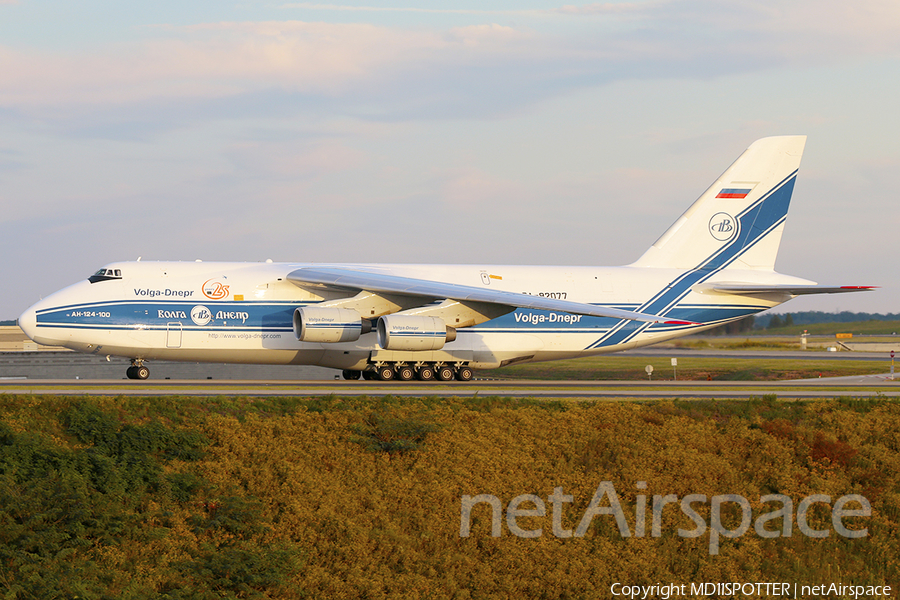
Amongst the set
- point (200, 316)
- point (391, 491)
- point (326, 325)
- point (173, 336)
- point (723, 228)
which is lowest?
point (391, 491)

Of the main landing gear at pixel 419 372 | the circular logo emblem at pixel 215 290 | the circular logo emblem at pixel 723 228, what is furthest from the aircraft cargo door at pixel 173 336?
the circular logo emblem at pixel 723 228

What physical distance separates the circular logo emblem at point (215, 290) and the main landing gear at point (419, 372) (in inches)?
228

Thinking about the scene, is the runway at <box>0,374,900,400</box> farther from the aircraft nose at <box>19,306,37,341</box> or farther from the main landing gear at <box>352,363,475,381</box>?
the aircraft nose at <box>19,306,37,341</box>

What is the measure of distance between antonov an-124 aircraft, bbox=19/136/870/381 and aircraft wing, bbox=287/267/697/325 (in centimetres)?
7

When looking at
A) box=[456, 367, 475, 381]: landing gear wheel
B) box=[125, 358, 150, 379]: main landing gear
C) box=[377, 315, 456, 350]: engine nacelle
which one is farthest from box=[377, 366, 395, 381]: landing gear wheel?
box=[125, 358, 150, 379]: main landing gear

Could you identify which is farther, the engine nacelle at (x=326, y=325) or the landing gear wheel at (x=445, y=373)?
the landing gear wheel at (x=445, y=373)

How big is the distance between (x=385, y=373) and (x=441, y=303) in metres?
3.29

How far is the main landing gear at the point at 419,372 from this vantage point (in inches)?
1208

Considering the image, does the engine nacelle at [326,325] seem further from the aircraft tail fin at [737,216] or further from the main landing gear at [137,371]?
the aircraft tail fin at [737,216]

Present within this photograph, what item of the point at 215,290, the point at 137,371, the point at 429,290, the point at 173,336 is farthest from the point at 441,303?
the point at 137,371

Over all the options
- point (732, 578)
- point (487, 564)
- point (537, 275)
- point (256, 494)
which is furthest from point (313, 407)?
point (537, 275)

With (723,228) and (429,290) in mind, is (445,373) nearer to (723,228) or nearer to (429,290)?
(429,290)

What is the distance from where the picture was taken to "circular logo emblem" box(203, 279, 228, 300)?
29.1m

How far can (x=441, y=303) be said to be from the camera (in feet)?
97.3
